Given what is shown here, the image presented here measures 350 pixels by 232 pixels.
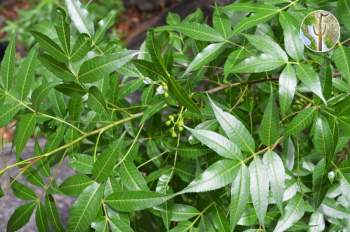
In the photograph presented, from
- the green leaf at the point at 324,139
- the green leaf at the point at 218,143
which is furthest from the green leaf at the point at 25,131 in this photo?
the green leaf at the point at 324,139

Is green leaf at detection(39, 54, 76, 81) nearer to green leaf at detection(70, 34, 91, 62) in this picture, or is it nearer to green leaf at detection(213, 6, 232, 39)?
green leaf at detection(70, 34, 91, 62)

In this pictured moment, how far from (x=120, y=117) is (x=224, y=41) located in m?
0.28

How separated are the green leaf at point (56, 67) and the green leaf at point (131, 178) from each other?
0.19 meters

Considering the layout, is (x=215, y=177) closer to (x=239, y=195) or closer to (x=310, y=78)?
(x=239, y=195)

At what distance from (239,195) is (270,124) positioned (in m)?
0.14

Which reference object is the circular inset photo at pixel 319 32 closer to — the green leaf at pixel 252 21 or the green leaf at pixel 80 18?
the green leaf at pixel 252 21

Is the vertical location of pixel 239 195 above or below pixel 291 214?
above

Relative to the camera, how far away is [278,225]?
3.04 ft

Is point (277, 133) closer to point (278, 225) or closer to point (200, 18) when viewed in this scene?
point (278, 225)

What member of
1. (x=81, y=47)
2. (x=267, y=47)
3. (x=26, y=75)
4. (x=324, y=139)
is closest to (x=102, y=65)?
(x=81, y=47)

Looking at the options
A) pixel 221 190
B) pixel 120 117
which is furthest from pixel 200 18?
pixel 221 190

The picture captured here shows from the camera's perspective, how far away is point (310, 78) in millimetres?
803

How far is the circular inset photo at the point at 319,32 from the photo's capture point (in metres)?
0.85

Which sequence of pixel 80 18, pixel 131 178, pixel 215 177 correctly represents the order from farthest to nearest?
pixel 80 18, pixel 131 178, pixel 215 177
